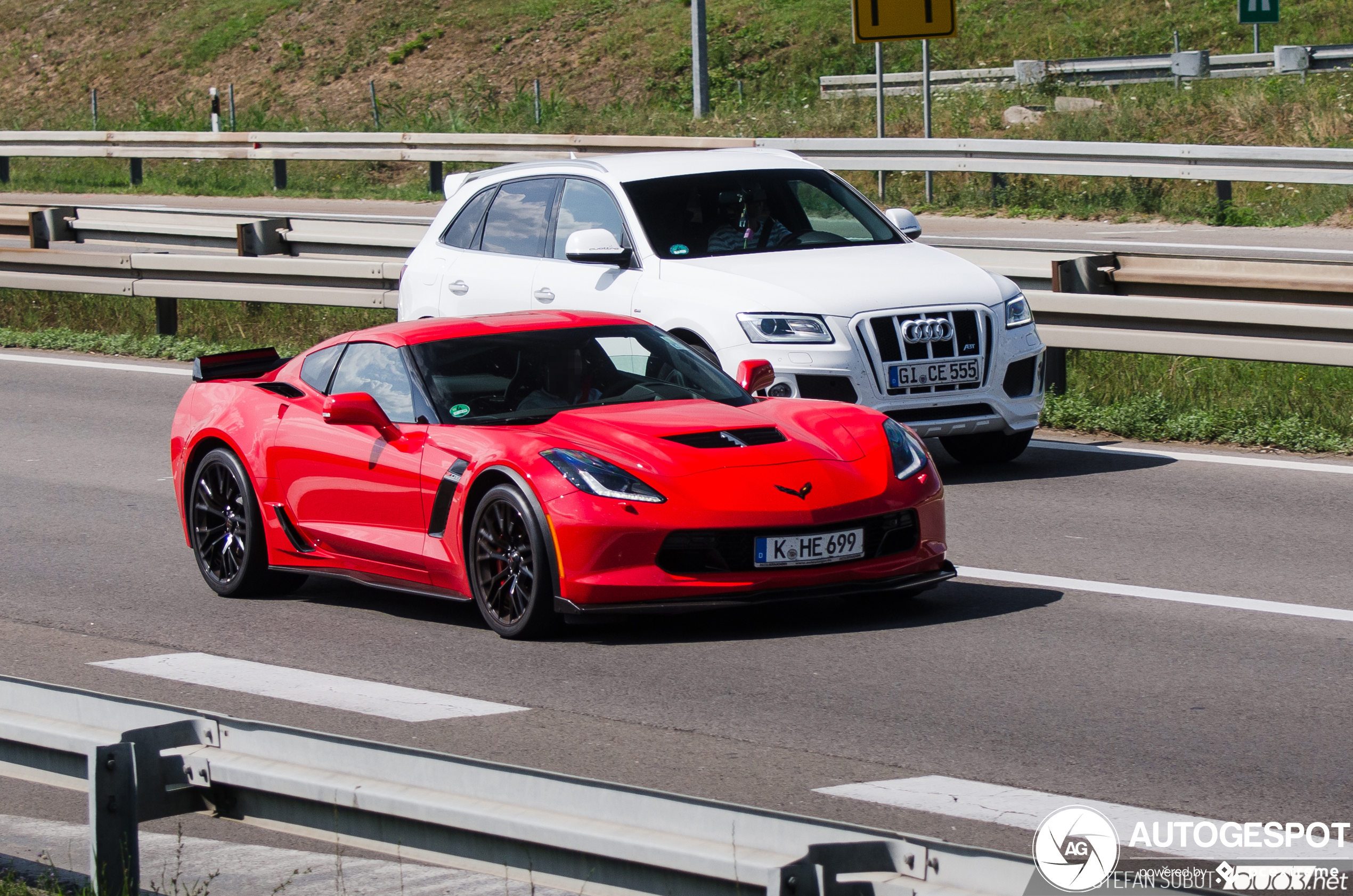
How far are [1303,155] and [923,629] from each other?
16.1m

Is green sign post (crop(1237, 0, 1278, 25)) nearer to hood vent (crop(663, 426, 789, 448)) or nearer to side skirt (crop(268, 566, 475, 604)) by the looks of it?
hood vent (crop(663, 426, 789, 448))

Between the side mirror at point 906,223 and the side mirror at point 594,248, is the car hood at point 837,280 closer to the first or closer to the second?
the side mirror at point 594,248

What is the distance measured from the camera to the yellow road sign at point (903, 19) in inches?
837

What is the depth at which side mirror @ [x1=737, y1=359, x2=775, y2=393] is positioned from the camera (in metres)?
8.94

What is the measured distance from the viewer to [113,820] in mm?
4102

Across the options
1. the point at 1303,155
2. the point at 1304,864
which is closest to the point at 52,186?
the point at 1303,155

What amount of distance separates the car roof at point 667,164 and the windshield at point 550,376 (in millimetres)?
3525

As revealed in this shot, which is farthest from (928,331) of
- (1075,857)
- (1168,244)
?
(1168,244)

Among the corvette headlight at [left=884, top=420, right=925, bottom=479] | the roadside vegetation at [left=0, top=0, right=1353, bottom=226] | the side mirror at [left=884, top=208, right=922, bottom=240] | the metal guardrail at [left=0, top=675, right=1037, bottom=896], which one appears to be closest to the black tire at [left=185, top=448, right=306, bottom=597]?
the corvette headlight at [left=884, top=420, right=925, bottom=479]

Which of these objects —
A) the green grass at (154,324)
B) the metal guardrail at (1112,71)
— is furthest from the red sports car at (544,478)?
the metal guardrail at (1112,71)

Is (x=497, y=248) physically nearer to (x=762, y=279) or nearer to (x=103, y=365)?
(x=762, y=279)

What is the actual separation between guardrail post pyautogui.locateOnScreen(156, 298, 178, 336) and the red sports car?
9179mm

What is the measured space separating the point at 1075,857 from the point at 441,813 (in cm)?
114

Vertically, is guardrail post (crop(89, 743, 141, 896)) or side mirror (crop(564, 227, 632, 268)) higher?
side mirror (crop(564, 227, 632, 268))
